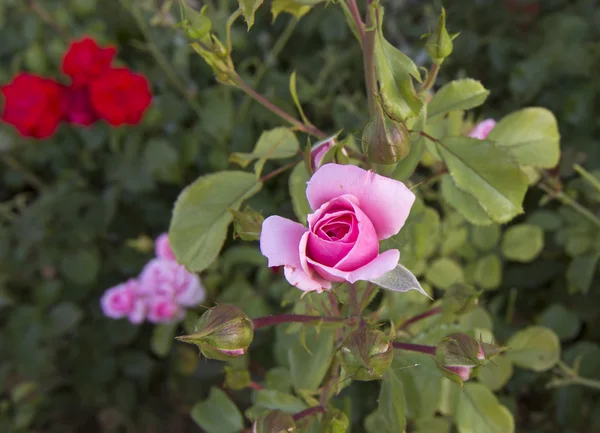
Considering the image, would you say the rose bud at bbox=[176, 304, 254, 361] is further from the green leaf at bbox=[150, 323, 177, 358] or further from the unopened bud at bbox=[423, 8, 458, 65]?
the green leaf at bbox=[150, 323, 177, 358]

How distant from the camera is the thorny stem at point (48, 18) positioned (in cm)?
174

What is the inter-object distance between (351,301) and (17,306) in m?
1.29

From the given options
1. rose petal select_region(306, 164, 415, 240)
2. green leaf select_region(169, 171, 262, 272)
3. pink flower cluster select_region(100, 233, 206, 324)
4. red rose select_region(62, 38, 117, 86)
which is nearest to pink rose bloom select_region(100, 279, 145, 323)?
pink flower cluster select_region(100, 233, 206, 324)

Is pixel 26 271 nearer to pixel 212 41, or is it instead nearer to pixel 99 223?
pixel 99 223

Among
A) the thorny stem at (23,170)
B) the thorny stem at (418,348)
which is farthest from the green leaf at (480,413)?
the thorny stem at (23,170)

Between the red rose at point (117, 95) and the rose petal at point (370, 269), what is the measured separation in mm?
1095

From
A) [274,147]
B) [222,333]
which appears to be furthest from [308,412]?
[274,147]

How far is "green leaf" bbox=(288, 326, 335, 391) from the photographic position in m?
0.65

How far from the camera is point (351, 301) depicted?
0.55 meters

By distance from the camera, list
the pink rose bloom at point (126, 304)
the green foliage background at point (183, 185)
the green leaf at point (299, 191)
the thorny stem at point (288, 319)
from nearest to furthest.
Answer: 1. the thorny stem at point (288, 319)
2. the green leaf at point (299, 191)
3. the green foliage background at point (183, 185)
4. the pink rose bloom at point (126, 304)

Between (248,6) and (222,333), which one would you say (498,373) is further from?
(248,6)

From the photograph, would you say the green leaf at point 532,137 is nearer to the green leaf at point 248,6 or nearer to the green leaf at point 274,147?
the green leaf at point 274,147

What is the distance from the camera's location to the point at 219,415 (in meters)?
0.75

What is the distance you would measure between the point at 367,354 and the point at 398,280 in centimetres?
7
